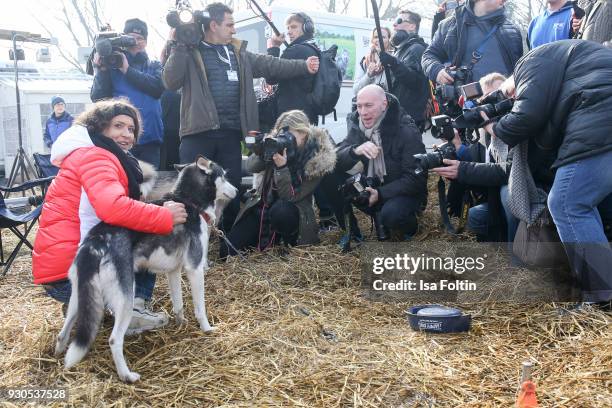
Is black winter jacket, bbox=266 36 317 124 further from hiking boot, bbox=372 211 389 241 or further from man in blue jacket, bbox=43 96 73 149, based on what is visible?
man in blue jacket, bbox=43 96 73 149

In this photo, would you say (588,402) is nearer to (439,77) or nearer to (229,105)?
(439,77)

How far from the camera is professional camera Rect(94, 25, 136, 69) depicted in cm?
571

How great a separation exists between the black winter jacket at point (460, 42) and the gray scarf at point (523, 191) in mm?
1718

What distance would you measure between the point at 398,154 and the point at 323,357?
2.67 meters

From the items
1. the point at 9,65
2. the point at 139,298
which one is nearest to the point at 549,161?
the point at 139,298

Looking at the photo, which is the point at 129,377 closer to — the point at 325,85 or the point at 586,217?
the point at 586,217

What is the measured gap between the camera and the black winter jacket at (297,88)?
240 inches

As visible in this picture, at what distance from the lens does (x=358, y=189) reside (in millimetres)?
5352

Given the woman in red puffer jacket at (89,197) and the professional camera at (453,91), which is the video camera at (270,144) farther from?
the woman in red puffer jacket at (89,197)

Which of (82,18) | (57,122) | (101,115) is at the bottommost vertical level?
(57,122)

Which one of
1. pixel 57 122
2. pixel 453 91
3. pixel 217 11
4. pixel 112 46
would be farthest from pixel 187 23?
pixel 57 122

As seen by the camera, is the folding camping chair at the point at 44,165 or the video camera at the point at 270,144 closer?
the video camera at the point at 270,144

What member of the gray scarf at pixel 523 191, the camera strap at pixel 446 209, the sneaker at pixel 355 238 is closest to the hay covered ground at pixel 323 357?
the gray scarf at pixel 523 191

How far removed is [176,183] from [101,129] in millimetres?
611
